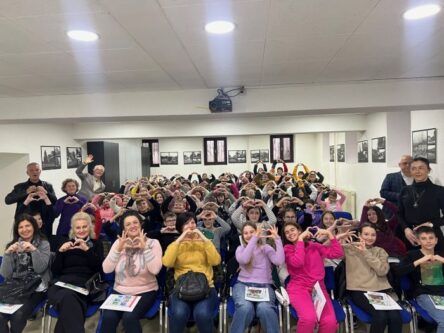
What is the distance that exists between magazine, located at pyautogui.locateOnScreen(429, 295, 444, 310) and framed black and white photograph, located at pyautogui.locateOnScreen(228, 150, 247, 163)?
33.3 feet

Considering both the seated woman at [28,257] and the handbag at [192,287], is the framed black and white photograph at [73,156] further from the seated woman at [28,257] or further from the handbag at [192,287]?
the handbag at [192,287]

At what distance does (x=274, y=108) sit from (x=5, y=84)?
366 cm

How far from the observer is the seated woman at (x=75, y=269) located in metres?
2.87

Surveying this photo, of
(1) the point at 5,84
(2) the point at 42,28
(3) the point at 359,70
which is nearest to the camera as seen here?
(2) the point at 42,28

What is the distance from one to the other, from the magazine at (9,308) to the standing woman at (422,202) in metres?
3.89

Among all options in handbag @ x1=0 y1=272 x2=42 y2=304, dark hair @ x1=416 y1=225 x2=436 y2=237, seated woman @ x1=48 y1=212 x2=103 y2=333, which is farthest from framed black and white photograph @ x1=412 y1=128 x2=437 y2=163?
handbag @ x1=0 y1=272 x2=42 y2=304

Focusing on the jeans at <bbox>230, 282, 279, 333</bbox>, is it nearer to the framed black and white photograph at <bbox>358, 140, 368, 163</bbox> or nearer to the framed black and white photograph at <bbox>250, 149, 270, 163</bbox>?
the framed black and white photograph at <bbox>358, 140, 368, 163</bbox>

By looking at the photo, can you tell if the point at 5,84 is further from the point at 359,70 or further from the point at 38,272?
the point at 359,70

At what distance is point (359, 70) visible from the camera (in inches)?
160

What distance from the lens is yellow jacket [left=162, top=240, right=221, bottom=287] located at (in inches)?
127

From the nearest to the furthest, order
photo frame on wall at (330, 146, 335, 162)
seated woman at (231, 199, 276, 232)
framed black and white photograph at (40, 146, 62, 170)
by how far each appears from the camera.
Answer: seated woman at (231, 199, 276, 232) < framed black and white photograph at (40, 146, 62, 170) < photo frame on wall at (330, 146, 335, 162)

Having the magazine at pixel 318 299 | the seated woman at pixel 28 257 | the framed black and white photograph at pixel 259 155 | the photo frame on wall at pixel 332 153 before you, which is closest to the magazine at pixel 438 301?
the magazine at pixel 318 299

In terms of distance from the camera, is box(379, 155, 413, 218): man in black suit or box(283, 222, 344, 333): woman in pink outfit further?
box(379, 155, 413, 218): man in black suit

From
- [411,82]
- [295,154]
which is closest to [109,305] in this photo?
[411,82]
